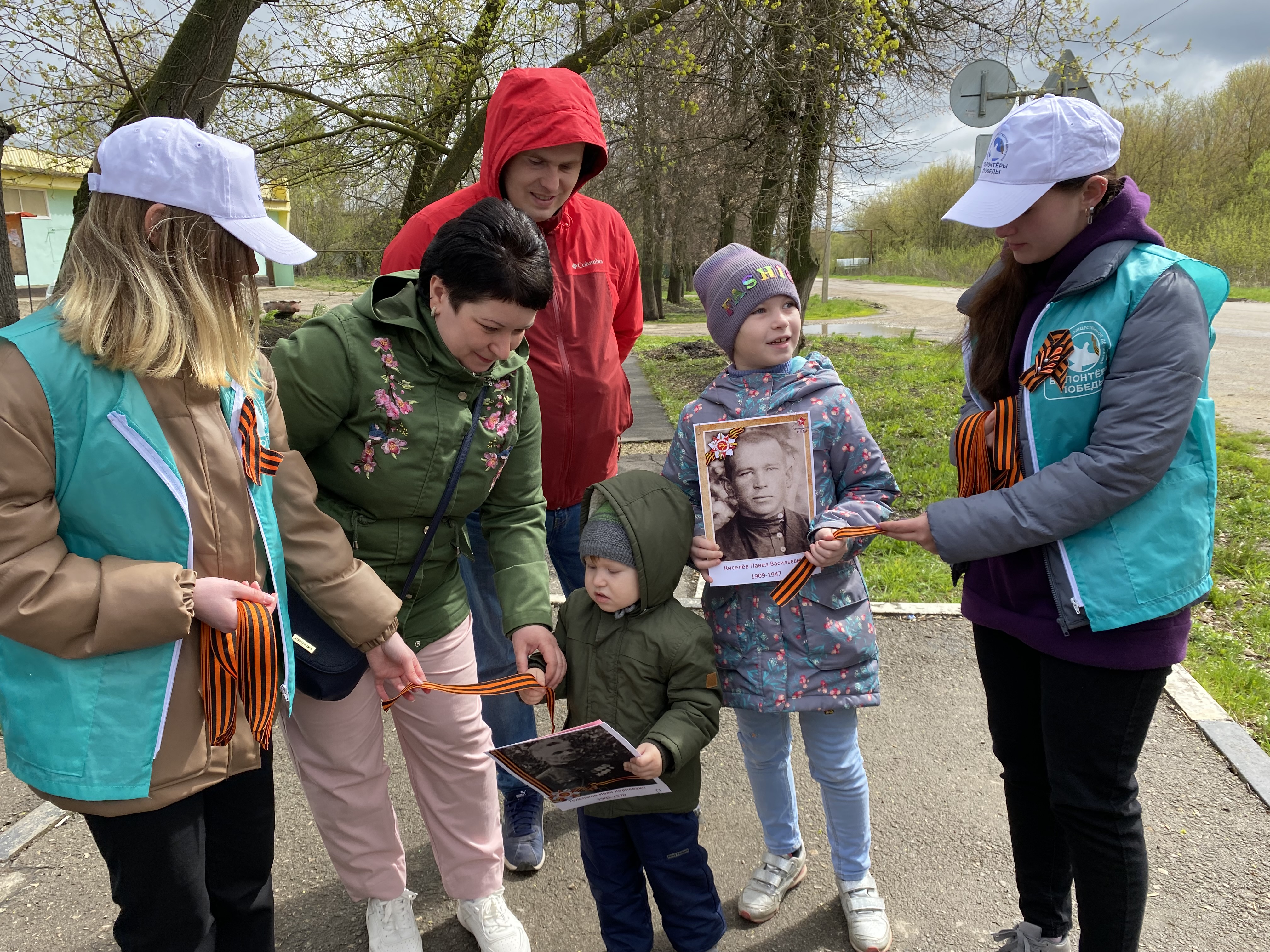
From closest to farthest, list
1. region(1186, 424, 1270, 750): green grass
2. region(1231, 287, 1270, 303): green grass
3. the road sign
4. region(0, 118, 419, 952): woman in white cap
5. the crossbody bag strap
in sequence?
region(0, 118, 419, 952): woman in white cap → the crossbody bag strap → region(1186, 424, 1270, 750): green grass → the road sign → region(1231, 287, 1270, 303): green grass

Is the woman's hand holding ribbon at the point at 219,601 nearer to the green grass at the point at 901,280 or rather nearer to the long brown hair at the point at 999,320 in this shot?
the long brown hair at the point at 999,320

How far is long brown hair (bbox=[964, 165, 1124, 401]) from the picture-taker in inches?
85.4

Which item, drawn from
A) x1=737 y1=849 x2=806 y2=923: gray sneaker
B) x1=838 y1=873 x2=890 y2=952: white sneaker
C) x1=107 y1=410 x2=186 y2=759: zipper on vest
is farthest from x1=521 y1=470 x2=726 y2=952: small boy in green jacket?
x1=107 y1=410 x2=186 y2=759: zipper on vest

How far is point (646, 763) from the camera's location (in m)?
2.05

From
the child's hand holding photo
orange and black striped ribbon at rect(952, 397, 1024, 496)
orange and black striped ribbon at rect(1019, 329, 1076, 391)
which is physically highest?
orange and black striped ribbon at rect(1019, 329, 1076, 391)

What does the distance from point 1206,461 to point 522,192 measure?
6.55 ft

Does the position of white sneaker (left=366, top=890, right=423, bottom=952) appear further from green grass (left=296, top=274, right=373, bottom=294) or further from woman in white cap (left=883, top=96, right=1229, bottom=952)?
green grass (left=296, top=274, right=373, bottom=294)

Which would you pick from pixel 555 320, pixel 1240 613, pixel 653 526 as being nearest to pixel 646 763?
pixel 653 526

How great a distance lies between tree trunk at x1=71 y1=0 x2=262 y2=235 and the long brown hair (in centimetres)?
465

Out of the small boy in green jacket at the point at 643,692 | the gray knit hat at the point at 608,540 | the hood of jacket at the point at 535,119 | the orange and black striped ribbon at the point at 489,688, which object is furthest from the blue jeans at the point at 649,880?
the hood of jacket at the point at 535,119

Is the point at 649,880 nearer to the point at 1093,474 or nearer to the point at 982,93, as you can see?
the point at 1093,474

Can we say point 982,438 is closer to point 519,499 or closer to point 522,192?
point 519,499

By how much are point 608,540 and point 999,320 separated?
1102 millimetres

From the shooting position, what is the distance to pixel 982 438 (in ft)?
7.20
